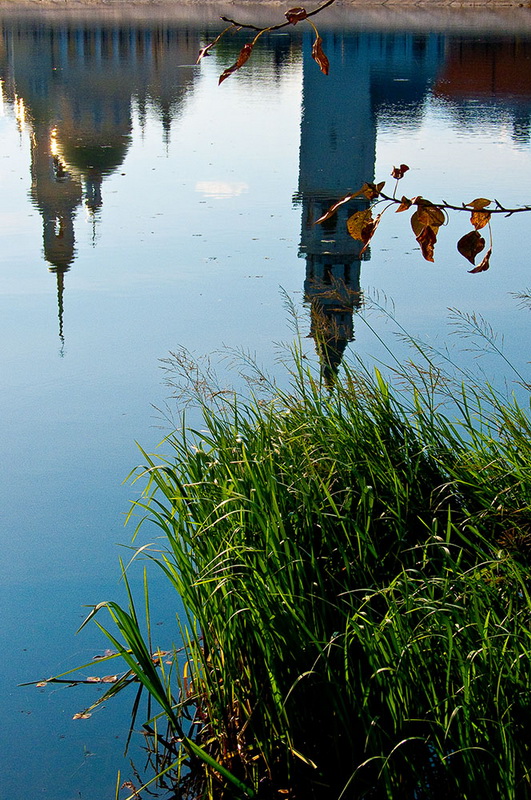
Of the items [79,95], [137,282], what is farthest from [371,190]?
[79,95]

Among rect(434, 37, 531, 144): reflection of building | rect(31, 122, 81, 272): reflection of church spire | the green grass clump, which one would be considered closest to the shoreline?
rect(434, 37, 531, 144): reflection of building

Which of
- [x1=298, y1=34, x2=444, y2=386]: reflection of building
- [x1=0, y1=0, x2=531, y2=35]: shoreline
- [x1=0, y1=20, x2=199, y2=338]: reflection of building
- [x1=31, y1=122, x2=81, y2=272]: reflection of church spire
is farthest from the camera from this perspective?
[x1=0, y1=0, x2=531, y2=35]: shoreline

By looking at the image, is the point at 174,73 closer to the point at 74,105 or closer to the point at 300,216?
the point at 74,105

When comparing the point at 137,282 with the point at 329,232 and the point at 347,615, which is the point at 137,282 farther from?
the point at 347,615

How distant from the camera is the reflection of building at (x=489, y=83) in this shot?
24656 millimetres

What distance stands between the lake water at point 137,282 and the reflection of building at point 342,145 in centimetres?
11

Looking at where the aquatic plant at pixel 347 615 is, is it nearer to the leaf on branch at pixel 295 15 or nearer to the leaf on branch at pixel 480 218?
the leaf on branch at pixel 480 218

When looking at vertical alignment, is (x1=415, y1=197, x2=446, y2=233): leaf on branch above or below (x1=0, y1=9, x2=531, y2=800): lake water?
above

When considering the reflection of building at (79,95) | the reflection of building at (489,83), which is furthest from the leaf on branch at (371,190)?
the reflection of building at (489,83)

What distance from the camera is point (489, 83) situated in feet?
110

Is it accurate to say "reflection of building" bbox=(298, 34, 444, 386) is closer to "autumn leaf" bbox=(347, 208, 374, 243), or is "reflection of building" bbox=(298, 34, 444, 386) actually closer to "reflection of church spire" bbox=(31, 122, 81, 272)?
"autumn leaf" bbox=(347, 208, 374, 243)

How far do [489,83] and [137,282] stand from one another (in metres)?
26.0

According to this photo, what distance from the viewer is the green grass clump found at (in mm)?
3131

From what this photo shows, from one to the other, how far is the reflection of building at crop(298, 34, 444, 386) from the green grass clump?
25.4 inches
